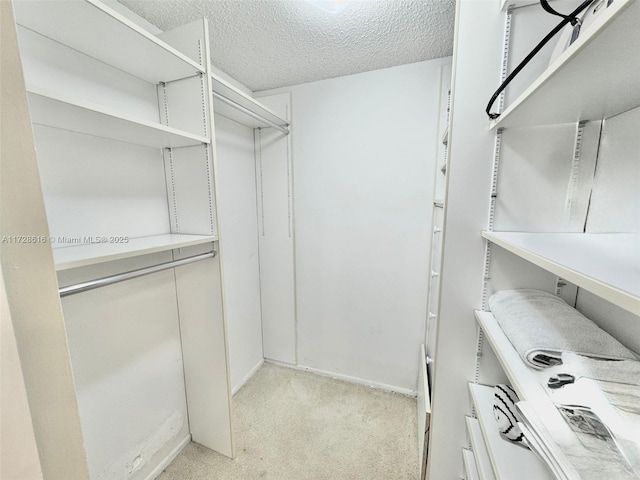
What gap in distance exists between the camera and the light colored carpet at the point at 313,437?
59.7 inches

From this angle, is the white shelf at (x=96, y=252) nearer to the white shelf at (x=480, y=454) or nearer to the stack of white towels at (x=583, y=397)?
the stack of white towels at (x=583, y=397)

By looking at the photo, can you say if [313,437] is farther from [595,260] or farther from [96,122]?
[96,122]

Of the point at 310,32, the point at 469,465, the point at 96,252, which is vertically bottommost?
the point at 469,465

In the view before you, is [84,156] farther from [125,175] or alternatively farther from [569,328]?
[569,328]

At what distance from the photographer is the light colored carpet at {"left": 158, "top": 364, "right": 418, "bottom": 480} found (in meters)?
1.52

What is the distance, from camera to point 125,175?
1293 mm

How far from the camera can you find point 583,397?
570 mm

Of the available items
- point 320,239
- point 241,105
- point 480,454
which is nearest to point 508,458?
point 480,454

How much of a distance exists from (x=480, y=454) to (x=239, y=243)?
75.8 inches

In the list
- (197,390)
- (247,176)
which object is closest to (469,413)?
(197,390)

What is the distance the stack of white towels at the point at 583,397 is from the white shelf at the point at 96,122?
1.49 meters

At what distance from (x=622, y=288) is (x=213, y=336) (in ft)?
5.42

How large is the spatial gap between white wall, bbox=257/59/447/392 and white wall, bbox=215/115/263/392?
0.42m

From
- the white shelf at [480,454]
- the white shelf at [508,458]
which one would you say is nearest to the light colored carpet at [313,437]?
the white shelf at [480,454]
